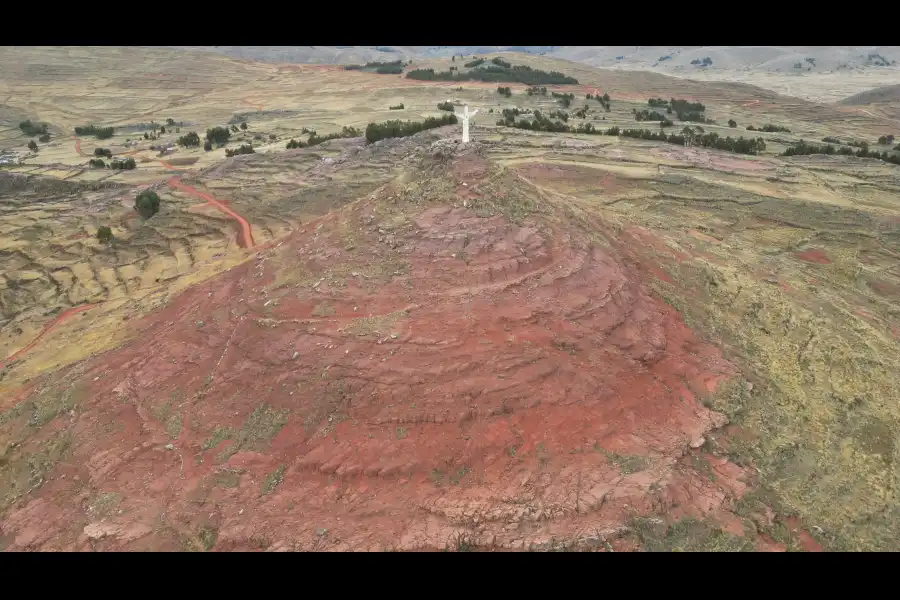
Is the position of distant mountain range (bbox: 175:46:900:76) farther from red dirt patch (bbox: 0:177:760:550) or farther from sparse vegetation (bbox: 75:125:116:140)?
red dirt patch (bbox: 0:177:760:550)

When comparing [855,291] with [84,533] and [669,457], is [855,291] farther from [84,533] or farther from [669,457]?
[84,533]

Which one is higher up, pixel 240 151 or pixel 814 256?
pixel 240 151

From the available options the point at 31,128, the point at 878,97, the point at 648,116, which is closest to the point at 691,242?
the point at 648,116

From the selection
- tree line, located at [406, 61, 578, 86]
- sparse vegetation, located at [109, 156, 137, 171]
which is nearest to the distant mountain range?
tree line, located at [406, 61, 578, 86]

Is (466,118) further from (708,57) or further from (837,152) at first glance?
(708,57)

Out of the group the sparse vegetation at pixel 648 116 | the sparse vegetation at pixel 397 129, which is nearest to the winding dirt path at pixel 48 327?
the sparse vegetation at pixel 397 129

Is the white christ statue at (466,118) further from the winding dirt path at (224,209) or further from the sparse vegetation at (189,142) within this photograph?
the sparse vegetation at (189,142)

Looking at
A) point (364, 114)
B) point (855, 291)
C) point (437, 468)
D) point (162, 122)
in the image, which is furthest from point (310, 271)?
point (162, 122)
